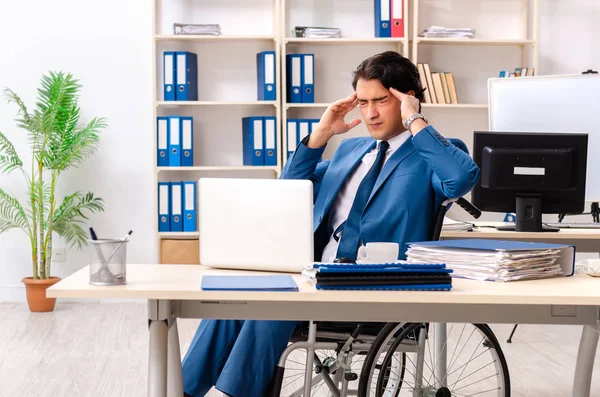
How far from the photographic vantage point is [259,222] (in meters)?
1.94

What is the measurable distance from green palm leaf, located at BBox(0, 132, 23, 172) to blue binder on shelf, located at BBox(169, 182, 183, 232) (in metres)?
0.95

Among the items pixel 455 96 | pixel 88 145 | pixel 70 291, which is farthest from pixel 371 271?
pixel 88 145

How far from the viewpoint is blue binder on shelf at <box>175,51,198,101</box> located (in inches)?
195

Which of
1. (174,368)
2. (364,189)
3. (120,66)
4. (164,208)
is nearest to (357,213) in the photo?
(364,189)

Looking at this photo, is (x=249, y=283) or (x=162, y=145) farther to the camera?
(x=162, y=145)

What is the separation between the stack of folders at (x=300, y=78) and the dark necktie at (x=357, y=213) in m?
2.54

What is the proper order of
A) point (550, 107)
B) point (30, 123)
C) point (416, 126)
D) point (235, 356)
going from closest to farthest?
point (235, 356) → point (416, 126) → point (550, 107) → point (30, 123)

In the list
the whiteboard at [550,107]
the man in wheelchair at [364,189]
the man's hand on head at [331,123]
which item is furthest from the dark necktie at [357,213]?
the whiteboard at [550,107]

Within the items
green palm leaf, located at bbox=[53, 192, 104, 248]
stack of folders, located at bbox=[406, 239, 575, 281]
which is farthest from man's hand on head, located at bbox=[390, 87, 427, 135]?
green palm leaf, located at bbox=[53, 192, 104, 248]

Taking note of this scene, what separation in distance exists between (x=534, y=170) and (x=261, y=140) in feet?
7.28

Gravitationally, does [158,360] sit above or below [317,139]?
below

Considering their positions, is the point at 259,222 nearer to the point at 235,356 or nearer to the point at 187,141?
the point at 235,356

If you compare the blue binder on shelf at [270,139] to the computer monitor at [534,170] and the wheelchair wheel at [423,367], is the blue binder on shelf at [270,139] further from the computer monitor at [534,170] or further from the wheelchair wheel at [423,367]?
the computer monitor at [534,170]

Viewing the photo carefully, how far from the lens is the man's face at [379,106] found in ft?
8.19
